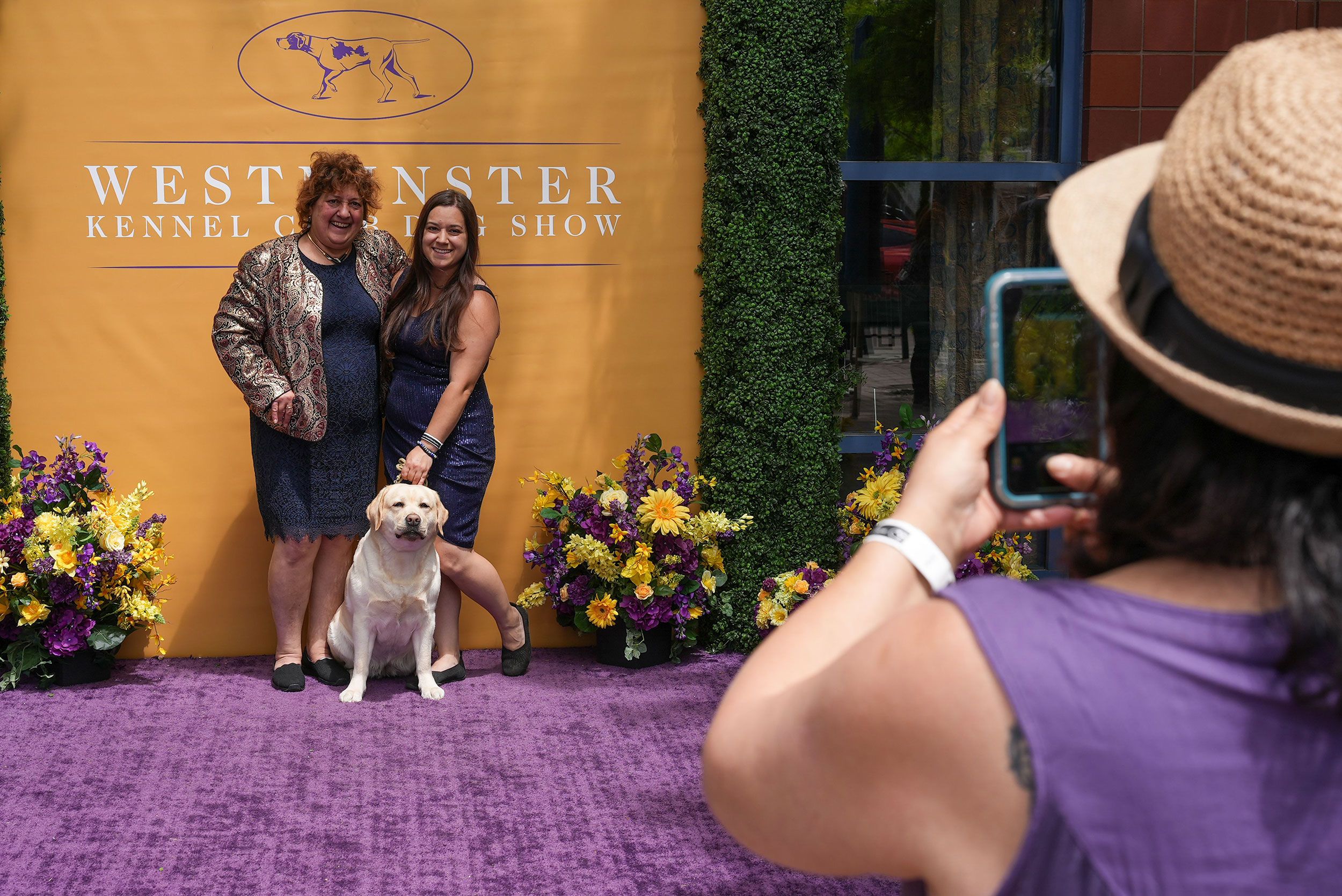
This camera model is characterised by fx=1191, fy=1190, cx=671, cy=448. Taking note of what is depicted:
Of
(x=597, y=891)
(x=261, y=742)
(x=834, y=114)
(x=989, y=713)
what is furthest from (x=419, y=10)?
(x=989, y=713)

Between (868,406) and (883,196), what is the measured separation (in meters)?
0.94

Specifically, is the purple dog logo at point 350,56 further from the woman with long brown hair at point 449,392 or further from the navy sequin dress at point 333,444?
the navy sequin dress at point 333,444

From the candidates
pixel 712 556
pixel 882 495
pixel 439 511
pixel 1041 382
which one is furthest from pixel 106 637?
pixel 1041 382

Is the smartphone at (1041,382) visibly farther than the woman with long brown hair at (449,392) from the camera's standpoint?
No

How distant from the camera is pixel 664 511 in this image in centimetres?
484

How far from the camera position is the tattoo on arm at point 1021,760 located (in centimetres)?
83

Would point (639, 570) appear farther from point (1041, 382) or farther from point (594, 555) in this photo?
point (1041, 382)

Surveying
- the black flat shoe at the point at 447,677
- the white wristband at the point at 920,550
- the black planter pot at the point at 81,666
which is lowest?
the black flat shoe at the point at 447,677

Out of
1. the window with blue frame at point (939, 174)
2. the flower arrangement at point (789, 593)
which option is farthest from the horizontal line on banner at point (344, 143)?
the flower arrangement at point (789, 593)

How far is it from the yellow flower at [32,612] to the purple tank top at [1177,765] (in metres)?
4.51

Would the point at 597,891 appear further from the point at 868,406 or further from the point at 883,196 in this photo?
the point at 883,196

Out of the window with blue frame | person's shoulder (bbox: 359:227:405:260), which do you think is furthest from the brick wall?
person's shoulder (bbox: 359:227:405:260)

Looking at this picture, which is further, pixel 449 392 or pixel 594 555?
pixel 594 555

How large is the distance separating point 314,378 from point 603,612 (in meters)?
1.47
